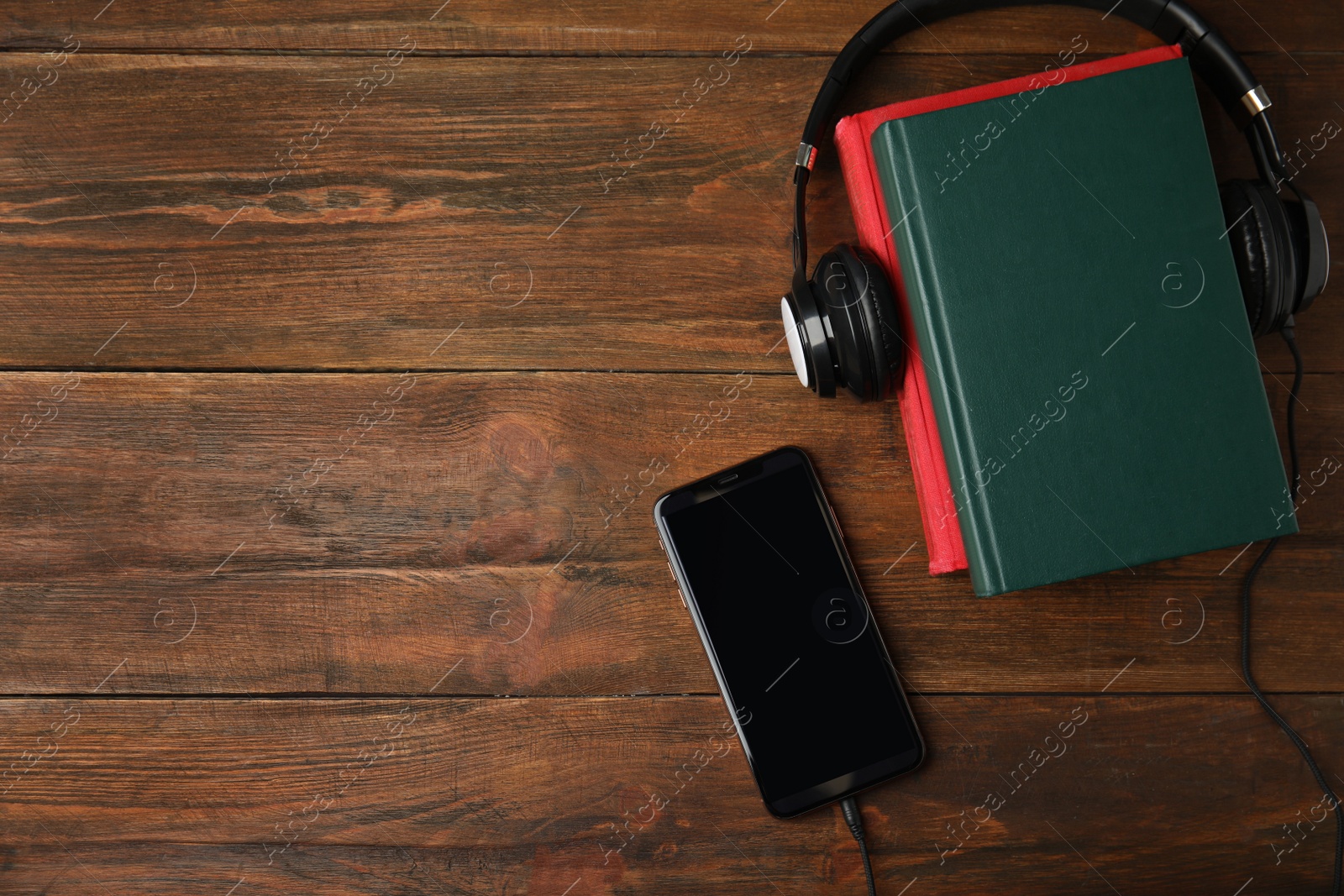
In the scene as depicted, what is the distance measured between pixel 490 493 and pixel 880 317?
36 cm

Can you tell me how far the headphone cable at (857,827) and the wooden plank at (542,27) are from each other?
0.66m

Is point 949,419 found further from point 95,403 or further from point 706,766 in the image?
point 95,403

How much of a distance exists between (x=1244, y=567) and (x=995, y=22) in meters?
0.53

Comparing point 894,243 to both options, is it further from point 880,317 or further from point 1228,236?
point 1228,236

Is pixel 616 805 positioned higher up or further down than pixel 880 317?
further down

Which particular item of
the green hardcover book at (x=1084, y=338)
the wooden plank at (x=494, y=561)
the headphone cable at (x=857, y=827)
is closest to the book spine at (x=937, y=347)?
the green hardcover book at (x=1084, y=338)

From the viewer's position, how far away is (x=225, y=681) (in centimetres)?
71

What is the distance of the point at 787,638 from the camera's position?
697 mm

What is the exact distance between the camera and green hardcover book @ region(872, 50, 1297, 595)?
59 centimetres

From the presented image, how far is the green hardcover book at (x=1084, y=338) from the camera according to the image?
0.59m

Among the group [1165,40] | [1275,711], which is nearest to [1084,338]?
[1165,40]

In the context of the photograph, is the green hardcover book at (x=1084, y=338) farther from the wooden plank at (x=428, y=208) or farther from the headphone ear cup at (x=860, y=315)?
the wooden plank at (x=428, y=208)

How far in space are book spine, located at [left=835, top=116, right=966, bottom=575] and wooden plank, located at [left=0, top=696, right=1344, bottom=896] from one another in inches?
5.9

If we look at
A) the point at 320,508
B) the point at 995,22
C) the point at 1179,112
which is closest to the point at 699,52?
the point at 995,22
